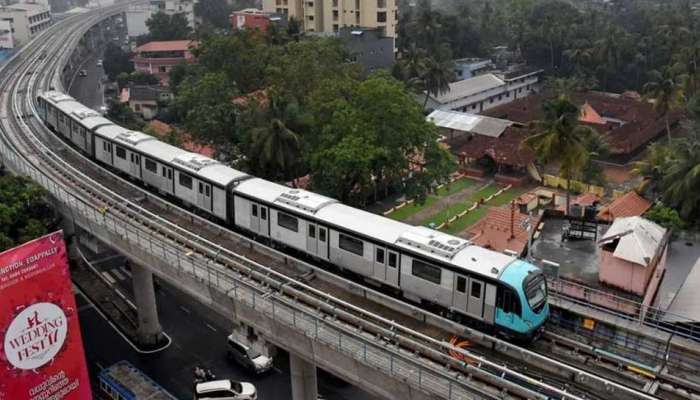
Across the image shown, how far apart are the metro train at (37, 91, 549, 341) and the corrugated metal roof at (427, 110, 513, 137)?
36120mm

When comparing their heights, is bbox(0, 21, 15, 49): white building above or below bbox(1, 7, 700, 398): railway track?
above

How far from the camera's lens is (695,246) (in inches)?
1491

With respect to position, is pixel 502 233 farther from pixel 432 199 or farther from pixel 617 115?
pixel 617 115

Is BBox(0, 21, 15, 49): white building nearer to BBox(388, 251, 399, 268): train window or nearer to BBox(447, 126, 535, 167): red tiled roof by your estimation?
BBox(447, 126, 535, 167): red tiled roof

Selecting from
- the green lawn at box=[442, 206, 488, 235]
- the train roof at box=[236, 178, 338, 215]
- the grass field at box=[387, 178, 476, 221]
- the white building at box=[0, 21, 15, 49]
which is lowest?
the green lawn at box=[442, 206, 488, 235]

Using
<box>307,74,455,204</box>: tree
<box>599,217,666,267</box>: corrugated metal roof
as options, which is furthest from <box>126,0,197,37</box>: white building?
<box>599,217,666,267</box>: corrugated metal roof

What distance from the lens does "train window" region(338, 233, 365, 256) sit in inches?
1118

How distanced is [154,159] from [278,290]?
16708mm

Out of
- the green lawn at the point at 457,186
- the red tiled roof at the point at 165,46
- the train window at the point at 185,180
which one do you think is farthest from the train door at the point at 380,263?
the red tiled roof at the point at 165,46

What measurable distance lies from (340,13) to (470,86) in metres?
25.4

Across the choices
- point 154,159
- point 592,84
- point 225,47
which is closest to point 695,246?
point 154,159

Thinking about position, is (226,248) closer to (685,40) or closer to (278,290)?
(278,290)

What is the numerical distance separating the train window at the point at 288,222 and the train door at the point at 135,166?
48.9 feet

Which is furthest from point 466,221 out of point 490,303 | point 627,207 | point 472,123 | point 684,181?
point 490,303
